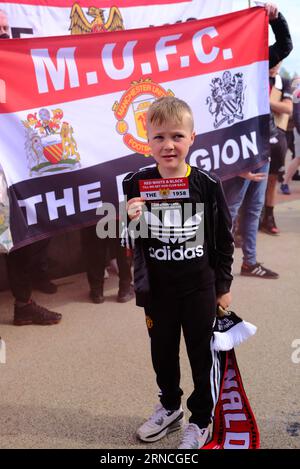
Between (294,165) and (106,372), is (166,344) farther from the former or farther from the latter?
(294,165)

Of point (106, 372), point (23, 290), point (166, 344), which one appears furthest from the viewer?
point (23, 290)

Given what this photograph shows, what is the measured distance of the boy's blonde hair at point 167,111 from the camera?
193 centimetres

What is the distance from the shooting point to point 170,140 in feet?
6.39

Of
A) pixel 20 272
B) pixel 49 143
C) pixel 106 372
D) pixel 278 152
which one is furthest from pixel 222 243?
pixel 278 152

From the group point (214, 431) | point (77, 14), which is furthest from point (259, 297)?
point (77, 14)

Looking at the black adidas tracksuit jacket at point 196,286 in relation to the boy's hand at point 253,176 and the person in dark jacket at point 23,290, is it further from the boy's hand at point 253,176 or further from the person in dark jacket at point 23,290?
the boy's hand at point 253,176

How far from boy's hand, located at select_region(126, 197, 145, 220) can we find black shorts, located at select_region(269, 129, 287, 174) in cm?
345

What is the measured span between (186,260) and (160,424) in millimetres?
768

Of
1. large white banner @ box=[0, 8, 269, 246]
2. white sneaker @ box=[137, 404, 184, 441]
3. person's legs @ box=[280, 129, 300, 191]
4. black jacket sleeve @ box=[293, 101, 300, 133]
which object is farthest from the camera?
person's legs @ box=[280, 129, 300, 191]

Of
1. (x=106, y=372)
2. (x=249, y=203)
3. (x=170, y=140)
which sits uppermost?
(x=170, y=140)

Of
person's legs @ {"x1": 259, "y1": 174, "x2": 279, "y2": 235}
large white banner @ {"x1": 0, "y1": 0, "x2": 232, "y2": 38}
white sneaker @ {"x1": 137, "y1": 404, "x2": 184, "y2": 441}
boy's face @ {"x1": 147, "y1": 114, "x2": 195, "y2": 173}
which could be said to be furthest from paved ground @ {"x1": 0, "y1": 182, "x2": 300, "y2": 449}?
large white banner @ {"x1": 0, "y1": 0, "x2": 232, "y2": 38}

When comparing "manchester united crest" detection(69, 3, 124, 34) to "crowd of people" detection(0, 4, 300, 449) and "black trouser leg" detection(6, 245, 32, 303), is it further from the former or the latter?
"crowd of people" detection(0, 4, 300, 449)

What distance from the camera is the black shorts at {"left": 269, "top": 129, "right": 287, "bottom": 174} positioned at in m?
5.10

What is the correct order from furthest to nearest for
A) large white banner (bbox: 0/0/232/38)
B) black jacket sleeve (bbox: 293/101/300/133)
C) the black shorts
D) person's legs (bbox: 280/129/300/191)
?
person's legs (bbox: 280/129/300/191) → black jacket sleeve (bbox: 293/101/300/133) → the black shorts → large white banner (bbox: 0/0/232/38)
